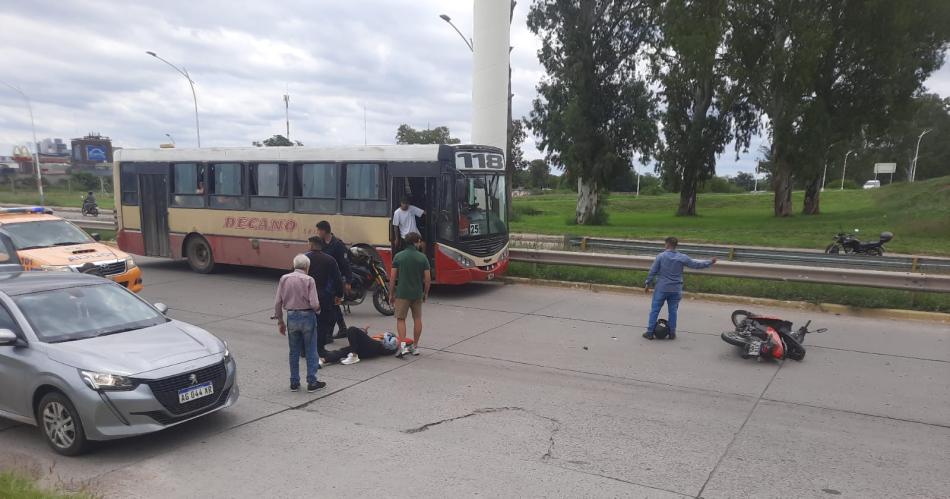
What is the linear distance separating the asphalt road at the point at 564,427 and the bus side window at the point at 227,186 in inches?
246

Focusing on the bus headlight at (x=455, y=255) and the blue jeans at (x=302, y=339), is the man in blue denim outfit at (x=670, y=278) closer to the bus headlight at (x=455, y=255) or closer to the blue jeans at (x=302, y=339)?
the bus headlight at (x=455, y=255)

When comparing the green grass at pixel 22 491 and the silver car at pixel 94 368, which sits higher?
the silver car at pixel 94 368

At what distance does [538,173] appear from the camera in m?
106

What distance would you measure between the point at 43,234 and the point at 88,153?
5113 inches

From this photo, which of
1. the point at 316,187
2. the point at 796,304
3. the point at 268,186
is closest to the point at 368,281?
the point at 316,187

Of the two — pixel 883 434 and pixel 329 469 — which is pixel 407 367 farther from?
pixel 883 434

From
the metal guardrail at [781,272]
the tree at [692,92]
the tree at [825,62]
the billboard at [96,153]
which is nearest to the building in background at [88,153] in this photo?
the billboard at [96,153]

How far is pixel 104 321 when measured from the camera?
6.23 m

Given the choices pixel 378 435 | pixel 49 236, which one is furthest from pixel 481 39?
pixel 378 435

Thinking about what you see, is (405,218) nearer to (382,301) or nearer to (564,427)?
(382,301)

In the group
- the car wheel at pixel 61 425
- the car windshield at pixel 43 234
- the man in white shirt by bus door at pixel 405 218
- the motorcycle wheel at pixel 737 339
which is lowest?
the car wheel at pixel 61 425

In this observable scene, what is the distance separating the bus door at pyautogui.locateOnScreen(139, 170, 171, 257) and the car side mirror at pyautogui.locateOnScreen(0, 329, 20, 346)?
11.9 m

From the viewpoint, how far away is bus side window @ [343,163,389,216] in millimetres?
13336

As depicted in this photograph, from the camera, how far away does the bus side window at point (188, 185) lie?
52.4 feet
